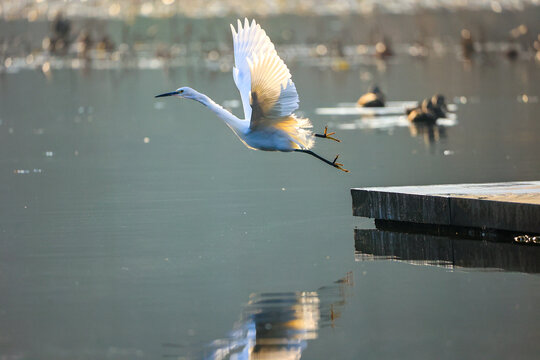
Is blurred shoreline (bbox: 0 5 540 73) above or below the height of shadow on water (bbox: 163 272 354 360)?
above

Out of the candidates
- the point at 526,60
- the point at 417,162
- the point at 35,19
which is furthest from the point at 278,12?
the point at 417,162

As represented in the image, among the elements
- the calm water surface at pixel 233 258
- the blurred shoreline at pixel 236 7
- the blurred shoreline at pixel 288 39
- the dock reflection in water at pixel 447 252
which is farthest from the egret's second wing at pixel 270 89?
the blurred shoreline at pixel 236 7

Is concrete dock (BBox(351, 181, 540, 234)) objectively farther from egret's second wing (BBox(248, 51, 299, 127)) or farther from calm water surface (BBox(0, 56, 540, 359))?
egret's second wing (BBox(248, 51, 299, 127))

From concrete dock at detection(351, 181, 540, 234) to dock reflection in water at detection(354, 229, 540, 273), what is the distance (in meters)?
0.18

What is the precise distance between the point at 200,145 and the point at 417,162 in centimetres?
528

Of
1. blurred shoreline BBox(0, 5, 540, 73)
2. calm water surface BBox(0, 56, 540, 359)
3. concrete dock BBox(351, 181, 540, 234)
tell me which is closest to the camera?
calm water surface BBox(0, 56, 540, 359)

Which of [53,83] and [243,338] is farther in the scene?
[53,83]

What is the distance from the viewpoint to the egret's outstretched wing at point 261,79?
13.1 m

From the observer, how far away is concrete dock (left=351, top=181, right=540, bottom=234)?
12430 mm

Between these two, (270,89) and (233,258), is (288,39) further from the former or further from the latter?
(233,258)

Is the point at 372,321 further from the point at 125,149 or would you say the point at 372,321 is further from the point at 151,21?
the point at 151,21

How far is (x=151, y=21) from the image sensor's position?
406 feet

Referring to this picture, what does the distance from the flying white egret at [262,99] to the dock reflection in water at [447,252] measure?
43.6 inches

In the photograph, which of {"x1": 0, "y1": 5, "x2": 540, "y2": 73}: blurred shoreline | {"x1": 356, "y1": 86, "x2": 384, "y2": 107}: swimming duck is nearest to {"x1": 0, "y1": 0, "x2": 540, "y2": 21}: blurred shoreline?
{"x1": 0, "y1": 5, "x2": 540, "y2": 73}: blurred shoreline
